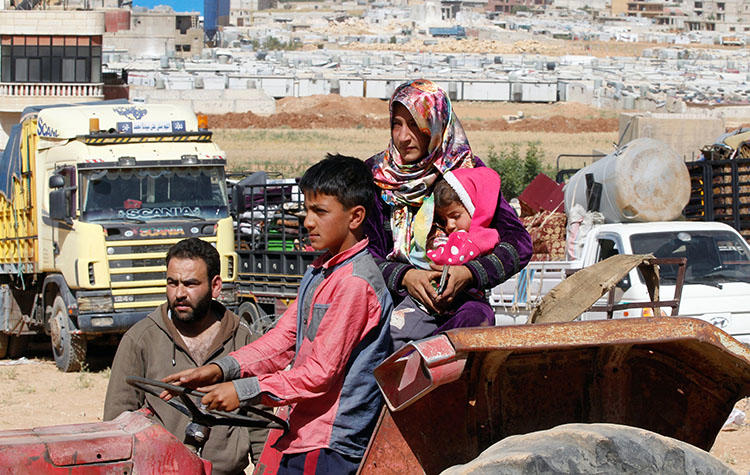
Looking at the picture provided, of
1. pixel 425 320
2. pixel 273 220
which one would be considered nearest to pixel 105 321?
pixel 273 220

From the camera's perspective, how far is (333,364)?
355 cm

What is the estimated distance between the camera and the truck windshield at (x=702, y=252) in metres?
10.9

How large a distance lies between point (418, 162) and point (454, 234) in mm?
300

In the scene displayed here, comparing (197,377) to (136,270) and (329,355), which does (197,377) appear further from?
(136,270)

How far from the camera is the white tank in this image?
12391mm

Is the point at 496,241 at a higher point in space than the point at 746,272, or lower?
higher

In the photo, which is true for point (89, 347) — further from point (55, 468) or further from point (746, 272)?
point (55, 468)

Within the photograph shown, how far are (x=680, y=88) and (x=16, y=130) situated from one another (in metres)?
68.8

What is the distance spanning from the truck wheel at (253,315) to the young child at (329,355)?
36.7ft

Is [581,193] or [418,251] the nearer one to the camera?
[418,251]

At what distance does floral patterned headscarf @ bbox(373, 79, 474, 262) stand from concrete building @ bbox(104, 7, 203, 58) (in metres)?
116

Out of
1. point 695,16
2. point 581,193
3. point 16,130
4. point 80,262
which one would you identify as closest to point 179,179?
point 80,262

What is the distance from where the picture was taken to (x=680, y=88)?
78.8 m

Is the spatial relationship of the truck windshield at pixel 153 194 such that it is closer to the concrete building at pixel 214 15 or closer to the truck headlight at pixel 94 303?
the truck headlight at pixel 94 303
